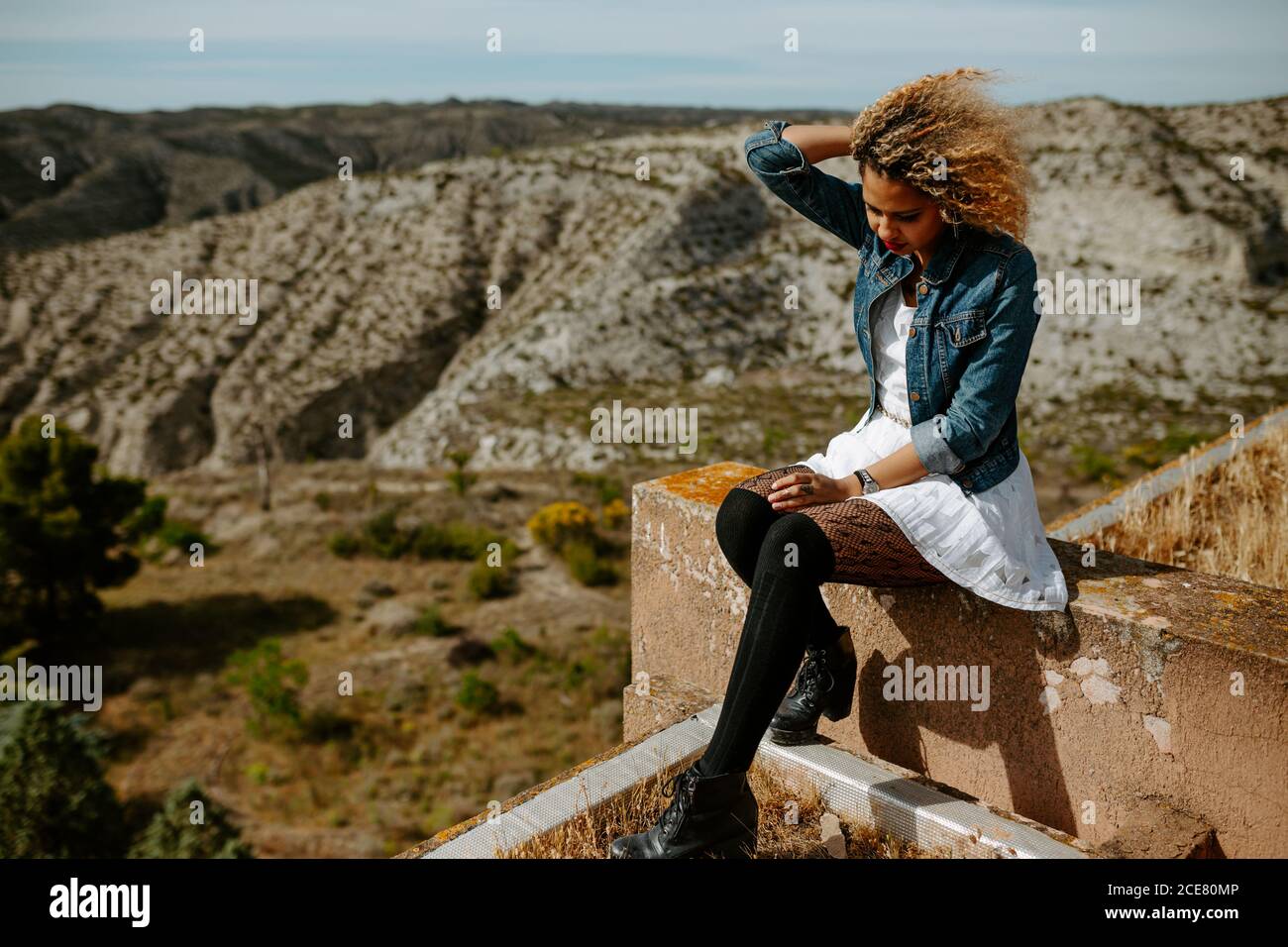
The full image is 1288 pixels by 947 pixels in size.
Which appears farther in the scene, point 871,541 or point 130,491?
point 130,491

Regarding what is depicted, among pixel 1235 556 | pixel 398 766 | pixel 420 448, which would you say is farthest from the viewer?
pixel 420 448

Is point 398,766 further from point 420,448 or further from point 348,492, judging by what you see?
point 420,448

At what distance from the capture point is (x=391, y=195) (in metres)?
40.2

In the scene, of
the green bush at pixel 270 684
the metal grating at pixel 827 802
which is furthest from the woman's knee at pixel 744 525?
the green bush at pixel 270 684

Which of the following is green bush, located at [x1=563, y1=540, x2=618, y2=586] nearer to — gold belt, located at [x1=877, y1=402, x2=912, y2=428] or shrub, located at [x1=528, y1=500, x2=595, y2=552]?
shrub, located at [x1=528, y1=500, x2=595, y2=552]

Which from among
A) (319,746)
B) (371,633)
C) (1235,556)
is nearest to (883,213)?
(1235,556)

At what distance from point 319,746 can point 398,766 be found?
5.11 feet

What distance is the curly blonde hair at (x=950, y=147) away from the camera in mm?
2322

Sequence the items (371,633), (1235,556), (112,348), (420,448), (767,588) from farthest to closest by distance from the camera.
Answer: (112,348) < (420,448) < (371,633) < (1235,556) < (767,588)

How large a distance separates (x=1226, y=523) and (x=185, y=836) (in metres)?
9.26

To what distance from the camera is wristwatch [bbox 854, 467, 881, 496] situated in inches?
99.9

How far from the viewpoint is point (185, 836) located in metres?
9.13

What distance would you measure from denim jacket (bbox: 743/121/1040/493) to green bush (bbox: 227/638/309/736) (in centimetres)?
1313

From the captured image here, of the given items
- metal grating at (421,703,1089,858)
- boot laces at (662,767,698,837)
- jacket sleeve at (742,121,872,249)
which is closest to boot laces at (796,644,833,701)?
metal grating at (421,703,1089,858)
